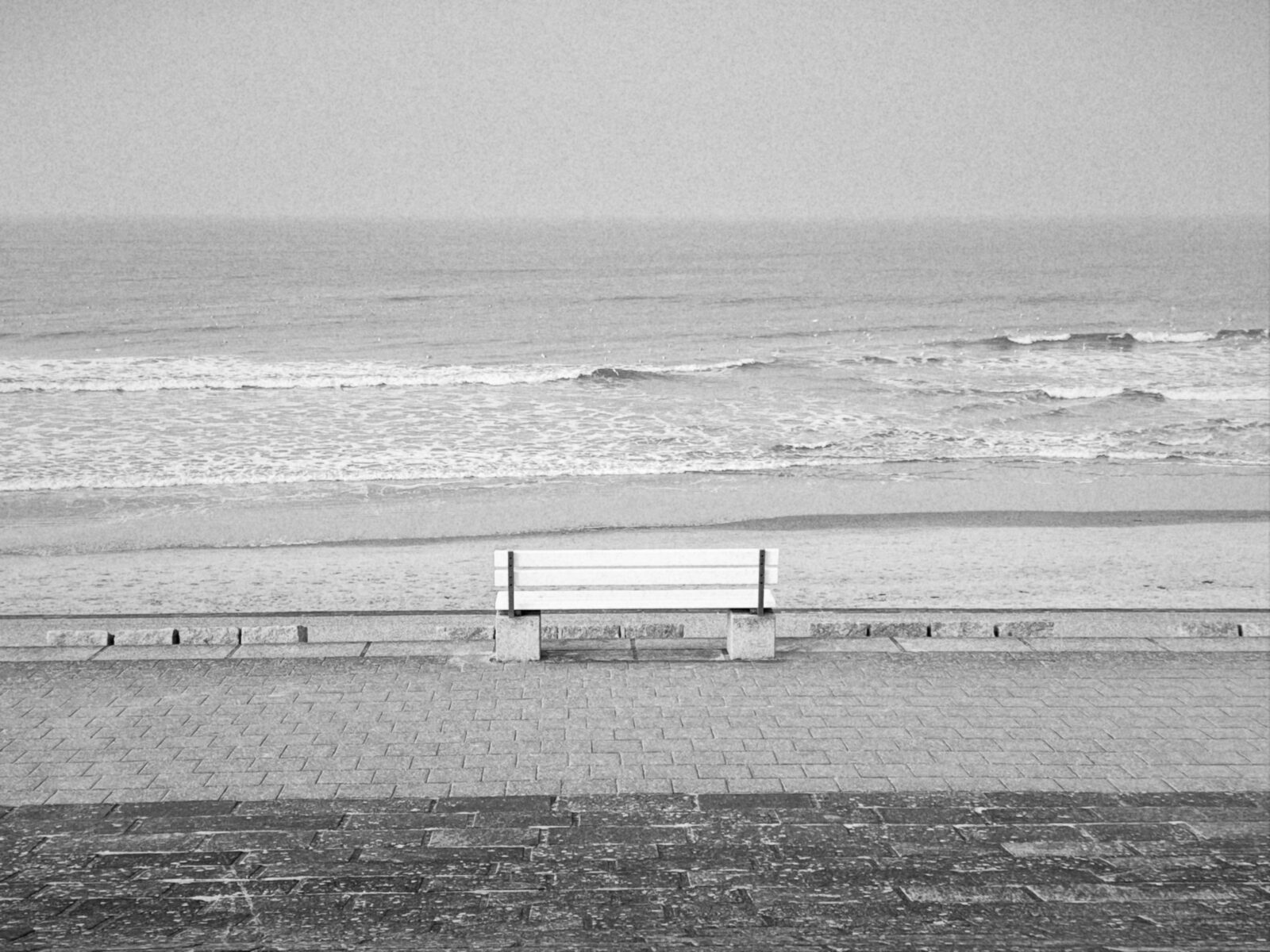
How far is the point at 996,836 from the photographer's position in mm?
5215

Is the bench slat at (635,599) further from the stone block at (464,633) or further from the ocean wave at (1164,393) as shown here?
the ocean wave at (1164,393)

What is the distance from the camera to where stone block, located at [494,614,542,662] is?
790cm

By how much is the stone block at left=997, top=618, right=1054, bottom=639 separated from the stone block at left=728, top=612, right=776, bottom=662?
1.69 meters

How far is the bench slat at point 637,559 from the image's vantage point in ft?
26.0

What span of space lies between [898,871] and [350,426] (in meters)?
18.4

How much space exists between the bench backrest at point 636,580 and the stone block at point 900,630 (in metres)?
0.87

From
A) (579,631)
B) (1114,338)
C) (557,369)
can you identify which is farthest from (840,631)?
(1114,338)

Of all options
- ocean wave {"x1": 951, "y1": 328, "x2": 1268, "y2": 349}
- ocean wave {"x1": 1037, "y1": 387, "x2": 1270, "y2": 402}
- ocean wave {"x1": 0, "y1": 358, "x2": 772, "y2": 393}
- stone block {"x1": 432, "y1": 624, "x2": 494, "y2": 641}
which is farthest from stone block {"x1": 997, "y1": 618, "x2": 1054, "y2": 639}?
ocean wave {"x1": 951, "y1": 328, "x2": 1268, "y2": 349}

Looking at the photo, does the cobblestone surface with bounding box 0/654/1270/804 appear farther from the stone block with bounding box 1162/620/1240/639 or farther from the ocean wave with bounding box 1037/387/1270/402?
the ocean wave with bounding box 1037/387/1270/402

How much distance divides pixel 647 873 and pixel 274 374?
2451cm

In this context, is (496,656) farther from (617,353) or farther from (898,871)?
(617,353)

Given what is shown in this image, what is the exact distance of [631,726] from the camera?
6766 millimetres

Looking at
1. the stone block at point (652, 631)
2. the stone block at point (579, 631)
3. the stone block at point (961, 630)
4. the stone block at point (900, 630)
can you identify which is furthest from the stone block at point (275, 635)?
the stone block at point (961, 630)

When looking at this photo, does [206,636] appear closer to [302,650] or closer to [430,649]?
[302,650]
